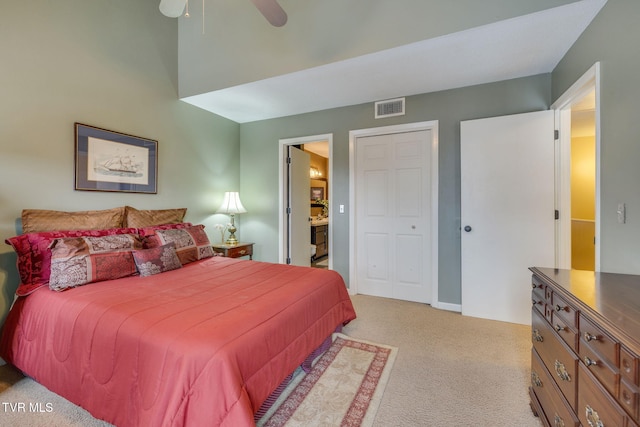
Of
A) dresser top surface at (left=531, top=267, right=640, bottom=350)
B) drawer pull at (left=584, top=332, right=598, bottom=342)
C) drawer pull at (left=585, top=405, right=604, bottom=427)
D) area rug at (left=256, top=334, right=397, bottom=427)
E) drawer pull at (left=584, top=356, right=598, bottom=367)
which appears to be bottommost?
area rug at (left=256, top=334, right=397, bottom=427)

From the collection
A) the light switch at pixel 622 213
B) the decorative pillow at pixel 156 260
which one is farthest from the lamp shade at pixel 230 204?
the light switch at pixel 622 213

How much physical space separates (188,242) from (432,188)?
2.70 m

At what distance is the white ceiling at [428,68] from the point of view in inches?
77.7

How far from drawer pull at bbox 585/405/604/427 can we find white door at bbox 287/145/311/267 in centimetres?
340

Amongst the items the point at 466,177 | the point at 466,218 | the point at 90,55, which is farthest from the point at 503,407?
the point at 90,55

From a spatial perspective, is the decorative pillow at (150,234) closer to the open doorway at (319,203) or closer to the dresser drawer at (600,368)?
the dresser drawer at (600,368)

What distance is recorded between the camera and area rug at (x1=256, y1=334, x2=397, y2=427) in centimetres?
148

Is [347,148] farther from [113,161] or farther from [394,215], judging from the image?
[113,161]

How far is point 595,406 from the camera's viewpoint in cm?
92

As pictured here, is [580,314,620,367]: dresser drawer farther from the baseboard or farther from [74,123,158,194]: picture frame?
[74,123,158,194]: picture frame

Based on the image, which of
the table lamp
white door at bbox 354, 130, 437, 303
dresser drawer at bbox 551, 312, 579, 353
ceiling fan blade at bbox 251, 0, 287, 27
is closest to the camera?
dresser drawer at bbox 551, 312, 579, 353

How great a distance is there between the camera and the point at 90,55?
8.07 ft

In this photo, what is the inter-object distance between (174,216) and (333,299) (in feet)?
6.93

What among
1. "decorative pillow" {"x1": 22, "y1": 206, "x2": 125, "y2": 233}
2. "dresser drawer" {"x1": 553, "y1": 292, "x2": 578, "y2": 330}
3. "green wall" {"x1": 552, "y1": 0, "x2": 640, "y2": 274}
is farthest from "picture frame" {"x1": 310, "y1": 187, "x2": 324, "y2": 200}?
"dresser drawer" {"x1": 553, "y1": 292, "x2": 578, "y2": 330}
